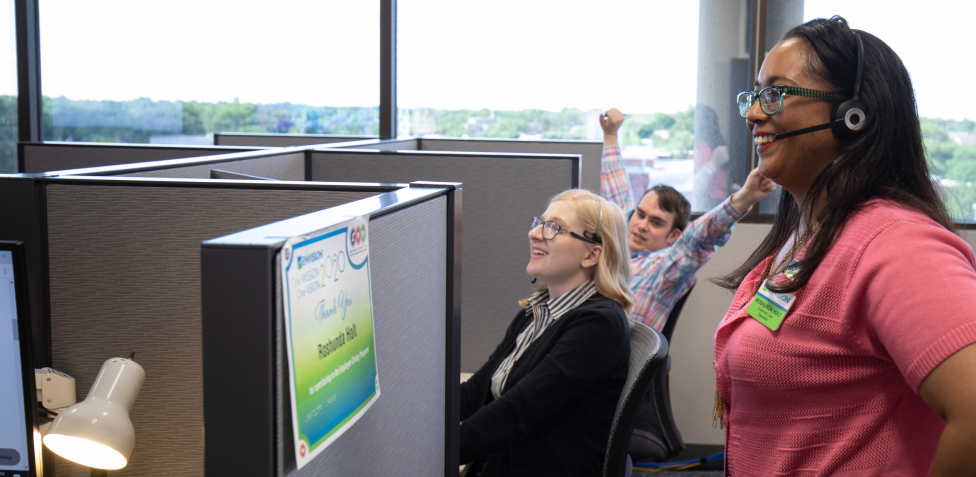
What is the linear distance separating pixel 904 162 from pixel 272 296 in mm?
773

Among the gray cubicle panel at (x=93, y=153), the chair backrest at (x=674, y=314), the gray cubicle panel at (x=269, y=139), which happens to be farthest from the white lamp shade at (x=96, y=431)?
the gray cubicle panel at (x=269, y=139)

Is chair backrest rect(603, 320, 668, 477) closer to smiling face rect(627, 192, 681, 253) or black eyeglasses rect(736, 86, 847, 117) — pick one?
black eyeglasses rect(736, 86, 847, 117)

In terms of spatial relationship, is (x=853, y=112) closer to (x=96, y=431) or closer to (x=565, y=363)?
(x=565, y=363)

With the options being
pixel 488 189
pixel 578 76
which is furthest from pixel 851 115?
pixel 578 76

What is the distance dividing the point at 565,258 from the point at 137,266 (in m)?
0.98

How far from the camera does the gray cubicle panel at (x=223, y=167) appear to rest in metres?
1.03

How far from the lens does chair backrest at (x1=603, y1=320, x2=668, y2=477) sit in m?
1.33

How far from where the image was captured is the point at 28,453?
836 mm

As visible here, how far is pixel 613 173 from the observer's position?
2.43 meters

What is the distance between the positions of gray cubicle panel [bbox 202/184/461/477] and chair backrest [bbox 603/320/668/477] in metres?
0.47

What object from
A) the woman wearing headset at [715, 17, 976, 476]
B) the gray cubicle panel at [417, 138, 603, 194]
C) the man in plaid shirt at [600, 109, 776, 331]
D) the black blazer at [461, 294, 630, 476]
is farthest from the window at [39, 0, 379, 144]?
the woman wearing headset at [715, 17, 976, 476]

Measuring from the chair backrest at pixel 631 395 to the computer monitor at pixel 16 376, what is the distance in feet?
3.15

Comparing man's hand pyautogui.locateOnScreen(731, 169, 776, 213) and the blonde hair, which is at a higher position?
man's hand pyautogui.locateOnScreen(731, 169, 776, 213)

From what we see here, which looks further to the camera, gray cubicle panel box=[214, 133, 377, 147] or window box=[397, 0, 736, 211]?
window box=[397, 0, 736, 211]
